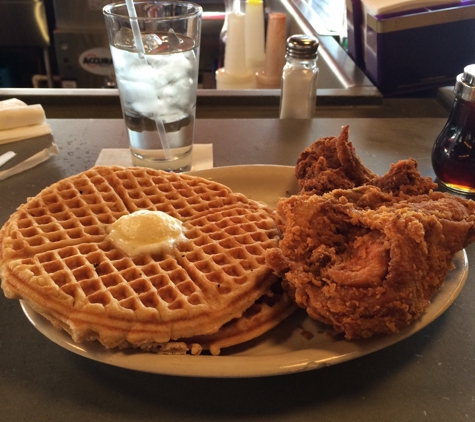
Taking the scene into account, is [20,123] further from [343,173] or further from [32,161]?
[343,173]

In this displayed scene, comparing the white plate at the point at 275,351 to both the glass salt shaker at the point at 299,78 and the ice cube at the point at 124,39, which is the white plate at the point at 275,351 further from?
the glass salt shaker at the point at 299,78

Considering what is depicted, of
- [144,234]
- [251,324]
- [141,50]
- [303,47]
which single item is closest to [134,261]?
[144,234]

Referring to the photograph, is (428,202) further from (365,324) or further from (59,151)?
(59,151)

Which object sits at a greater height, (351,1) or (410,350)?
(351,1)

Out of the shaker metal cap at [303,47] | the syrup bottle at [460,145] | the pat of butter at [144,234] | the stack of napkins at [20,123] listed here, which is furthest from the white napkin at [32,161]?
the syrup bottle at [460,145]

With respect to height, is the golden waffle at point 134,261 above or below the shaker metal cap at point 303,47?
below

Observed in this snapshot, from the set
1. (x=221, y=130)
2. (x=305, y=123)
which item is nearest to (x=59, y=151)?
(x=221, y=130)

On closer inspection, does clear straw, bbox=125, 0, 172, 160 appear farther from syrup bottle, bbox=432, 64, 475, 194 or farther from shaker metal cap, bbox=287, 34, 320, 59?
syrup bottle, bbox=432, 64, 475, 194
